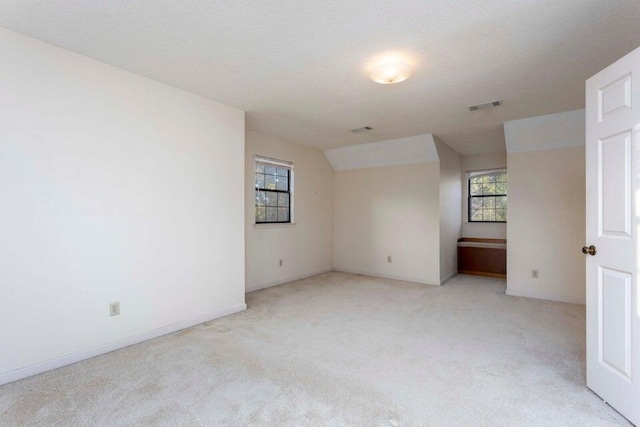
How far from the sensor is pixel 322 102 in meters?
3.41

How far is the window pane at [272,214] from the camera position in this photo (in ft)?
Result: 16.3

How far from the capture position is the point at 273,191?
199 inches

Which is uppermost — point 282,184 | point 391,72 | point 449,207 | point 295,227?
point 391,72

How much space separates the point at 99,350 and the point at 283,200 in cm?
324

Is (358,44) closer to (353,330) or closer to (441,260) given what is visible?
(353,330)

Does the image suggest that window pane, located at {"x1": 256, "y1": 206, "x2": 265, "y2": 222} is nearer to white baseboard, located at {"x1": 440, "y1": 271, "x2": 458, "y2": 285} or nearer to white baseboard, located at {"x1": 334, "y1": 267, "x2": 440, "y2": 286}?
white baseboard, located at {"x1": 334, "y1": 267, "x2": 440, "y2": 286}

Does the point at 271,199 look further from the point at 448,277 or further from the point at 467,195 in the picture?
the point at 467,195

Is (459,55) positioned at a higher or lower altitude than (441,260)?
higher

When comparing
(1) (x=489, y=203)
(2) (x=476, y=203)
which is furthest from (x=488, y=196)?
(2) (x=476, y=203)

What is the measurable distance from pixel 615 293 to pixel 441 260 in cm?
328

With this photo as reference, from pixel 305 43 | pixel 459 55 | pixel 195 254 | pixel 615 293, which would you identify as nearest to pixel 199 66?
pixel 305 43

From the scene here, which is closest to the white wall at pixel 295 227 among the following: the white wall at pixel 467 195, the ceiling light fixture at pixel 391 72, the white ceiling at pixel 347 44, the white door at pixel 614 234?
the white ceiling at pixel 347 44

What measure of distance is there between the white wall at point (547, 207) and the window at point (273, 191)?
3.30 m

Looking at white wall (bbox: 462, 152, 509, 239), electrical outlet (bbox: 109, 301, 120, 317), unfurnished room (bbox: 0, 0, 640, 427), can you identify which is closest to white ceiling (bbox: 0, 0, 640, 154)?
unfurnished room (bbox: 0, 0, 640, 427)
